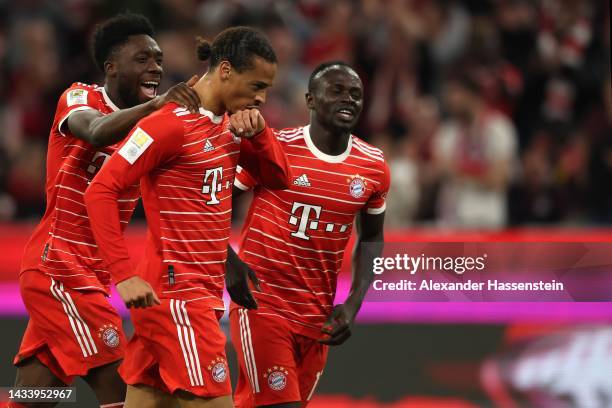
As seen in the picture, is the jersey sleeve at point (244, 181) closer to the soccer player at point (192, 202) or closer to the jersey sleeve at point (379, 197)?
the jersey sleeve at point (379, 197)

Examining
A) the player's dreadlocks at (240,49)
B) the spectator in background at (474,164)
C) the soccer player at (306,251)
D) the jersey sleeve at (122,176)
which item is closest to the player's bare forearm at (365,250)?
the soccer player at (306,251)

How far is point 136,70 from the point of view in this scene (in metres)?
4.91

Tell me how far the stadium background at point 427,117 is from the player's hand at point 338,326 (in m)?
1.34

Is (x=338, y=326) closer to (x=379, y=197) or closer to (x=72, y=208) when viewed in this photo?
(x=379, y=197)

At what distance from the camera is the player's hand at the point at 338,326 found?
5008 mm

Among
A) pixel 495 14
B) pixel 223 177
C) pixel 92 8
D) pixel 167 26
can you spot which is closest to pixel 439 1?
pixel 495 14

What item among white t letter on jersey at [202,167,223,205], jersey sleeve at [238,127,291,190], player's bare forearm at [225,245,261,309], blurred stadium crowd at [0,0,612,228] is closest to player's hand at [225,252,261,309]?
player's bare forearm at [225,245,261,309]

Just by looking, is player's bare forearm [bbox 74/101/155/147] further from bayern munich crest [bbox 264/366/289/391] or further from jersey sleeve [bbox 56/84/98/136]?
bayern munich crest [bbox 264/366/289/391]

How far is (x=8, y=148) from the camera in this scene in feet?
29.5

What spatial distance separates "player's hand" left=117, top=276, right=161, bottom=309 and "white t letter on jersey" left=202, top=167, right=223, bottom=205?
18.8 inches

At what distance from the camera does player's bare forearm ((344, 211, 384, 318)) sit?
521 centimetres

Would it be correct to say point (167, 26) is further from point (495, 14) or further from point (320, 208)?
point (320, 208)

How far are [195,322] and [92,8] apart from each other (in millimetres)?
6473
